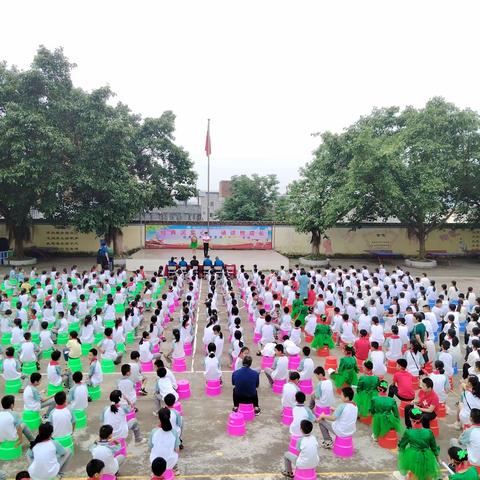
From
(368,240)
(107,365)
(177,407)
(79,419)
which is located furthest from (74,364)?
(368,240)

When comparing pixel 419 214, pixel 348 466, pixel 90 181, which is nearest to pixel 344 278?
pixel 419 214

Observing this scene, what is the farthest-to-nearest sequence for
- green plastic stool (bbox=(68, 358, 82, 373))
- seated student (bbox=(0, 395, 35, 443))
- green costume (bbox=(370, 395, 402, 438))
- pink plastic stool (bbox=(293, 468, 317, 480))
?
green plastic stool (bbox=(68, 358, 82, 373)), green costume (bbox=(370, 395, 402, 438)), seated student (bbox=(0, 395, 35, 443)), pink plastic stool (bbox=(293, 468, 317, 480))

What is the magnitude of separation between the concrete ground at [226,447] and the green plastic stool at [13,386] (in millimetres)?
187

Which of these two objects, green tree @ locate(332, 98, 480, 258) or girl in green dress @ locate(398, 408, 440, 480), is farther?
green tree @ locate(332, 98, 480, 258)

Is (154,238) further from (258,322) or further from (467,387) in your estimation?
(467,387)

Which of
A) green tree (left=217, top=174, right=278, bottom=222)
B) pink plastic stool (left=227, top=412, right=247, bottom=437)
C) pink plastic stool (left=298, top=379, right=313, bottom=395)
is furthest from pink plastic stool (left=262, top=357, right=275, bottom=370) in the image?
green tree (left=217, top=174, right=278, bottom=222)

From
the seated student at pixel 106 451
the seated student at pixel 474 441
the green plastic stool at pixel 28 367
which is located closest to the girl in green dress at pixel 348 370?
the seated student at pixel 474 441

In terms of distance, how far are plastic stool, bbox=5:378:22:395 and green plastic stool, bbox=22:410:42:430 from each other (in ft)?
4.56

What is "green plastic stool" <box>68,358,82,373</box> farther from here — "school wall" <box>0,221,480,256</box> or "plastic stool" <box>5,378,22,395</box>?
"school wall" <box>0,221,480,256</box>

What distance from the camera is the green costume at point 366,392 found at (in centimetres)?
704

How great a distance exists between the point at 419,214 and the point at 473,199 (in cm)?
419

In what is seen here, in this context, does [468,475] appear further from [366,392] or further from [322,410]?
[322,410]

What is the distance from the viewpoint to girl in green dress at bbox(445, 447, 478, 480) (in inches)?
184

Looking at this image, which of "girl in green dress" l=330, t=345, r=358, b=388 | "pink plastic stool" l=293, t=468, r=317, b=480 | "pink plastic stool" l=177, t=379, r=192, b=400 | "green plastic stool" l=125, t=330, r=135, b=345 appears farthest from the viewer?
"green plastic stool" l=125, t=330, r=135, b=345
